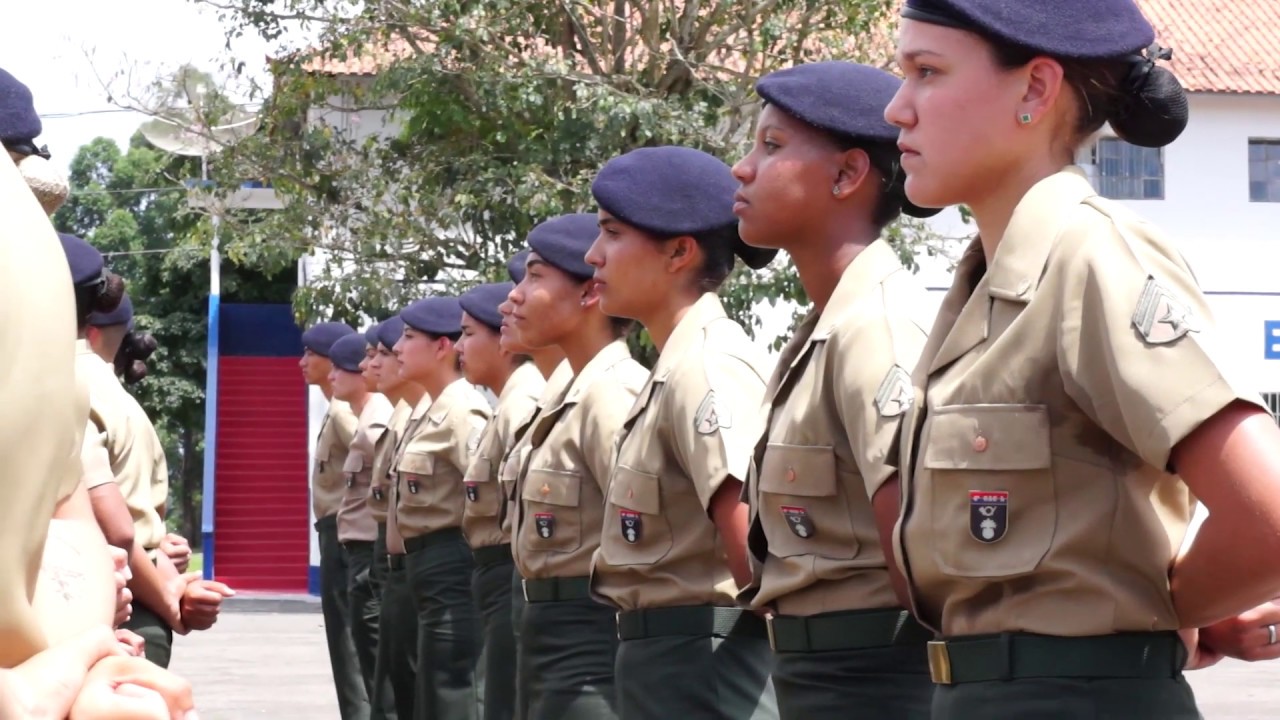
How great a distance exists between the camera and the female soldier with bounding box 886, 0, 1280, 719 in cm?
236

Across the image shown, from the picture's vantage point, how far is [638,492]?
15.0 feet

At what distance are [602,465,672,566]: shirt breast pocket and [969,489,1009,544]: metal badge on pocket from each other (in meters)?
2.02

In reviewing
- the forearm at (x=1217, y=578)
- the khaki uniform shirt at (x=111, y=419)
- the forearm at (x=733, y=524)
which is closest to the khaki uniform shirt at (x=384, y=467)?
the khaki uniform shirt at (x=111, y=419)

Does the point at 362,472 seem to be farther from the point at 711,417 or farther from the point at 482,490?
the point at 711,417

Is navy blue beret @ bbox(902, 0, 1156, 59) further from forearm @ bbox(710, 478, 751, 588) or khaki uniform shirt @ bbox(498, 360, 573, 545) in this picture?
khaki uniform shirt @ bbox(498, 360, 573, 545)

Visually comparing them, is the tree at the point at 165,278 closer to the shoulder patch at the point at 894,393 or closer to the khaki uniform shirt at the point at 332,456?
the khaki uniform shirt at the point at 332,456

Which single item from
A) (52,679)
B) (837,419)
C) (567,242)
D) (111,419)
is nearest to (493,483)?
(567,242)

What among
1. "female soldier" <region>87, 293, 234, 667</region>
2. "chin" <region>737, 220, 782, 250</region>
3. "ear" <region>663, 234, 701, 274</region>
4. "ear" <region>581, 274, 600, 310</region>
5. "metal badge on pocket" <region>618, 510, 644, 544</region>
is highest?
"chin" <region>737, 220, 782, 250</region>

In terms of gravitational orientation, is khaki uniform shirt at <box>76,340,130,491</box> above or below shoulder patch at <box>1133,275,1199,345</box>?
below

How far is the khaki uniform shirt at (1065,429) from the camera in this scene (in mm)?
2395

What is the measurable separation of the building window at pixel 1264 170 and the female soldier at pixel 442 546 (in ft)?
62.2

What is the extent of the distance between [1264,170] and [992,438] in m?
25.5

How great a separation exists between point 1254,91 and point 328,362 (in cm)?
1594

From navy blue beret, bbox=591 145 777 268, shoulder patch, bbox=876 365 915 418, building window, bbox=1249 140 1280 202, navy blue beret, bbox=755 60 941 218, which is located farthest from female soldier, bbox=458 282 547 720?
building window, bbox=1249 140 1280 202
